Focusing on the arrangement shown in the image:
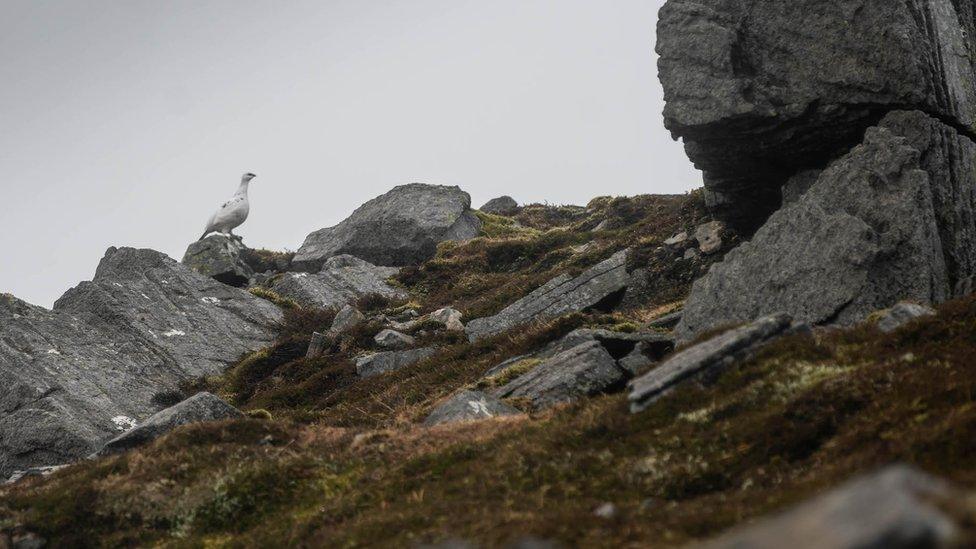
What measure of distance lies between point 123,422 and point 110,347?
221 inches

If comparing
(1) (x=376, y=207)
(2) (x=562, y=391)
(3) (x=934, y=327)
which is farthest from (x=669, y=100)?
(1) (x=376, y=207)

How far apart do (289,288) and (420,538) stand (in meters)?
30.4

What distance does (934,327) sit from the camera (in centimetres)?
1219

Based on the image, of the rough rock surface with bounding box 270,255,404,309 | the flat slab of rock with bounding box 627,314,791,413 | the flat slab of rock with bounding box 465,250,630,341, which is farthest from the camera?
the rough rock surface with bounding box 270,255,404,309

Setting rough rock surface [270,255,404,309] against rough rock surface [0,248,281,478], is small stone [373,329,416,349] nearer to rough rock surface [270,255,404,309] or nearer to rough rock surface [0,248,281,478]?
rough rock surface [0,248,281,478]

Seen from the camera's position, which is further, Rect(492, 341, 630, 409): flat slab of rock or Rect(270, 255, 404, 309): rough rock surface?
Rect(270, 255, 404, 309): rough rock surface

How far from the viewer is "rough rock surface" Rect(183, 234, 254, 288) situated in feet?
131

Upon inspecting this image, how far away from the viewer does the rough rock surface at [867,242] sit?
56.5ft

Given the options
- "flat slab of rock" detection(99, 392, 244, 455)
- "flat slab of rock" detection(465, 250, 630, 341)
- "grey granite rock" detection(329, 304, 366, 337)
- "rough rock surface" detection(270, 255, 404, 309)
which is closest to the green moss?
"rough rock surface" detection(270, 255, 404, 309)

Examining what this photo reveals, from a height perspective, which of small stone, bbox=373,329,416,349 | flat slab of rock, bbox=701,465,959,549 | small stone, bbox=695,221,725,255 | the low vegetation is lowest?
the low vegetation

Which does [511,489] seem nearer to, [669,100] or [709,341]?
[709,341]

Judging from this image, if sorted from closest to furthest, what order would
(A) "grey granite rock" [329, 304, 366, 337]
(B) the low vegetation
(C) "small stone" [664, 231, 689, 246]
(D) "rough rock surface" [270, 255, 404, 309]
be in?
(B) the low vegetation < (C) "small stone" [664, 231, 689, 246] < (A) "grey granite rock" [329, 304, 366, 337] < (D) "rough rock surface" [270, 255, 404, 309]

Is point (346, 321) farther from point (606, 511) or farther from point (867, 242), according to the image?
point (606, 511)

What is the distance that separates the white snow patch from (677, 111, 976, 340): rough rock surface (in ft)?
50.4
